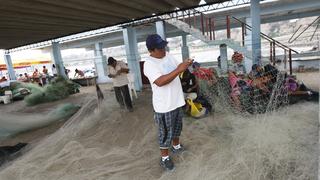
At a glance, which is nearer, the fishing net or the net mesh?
the net mesh

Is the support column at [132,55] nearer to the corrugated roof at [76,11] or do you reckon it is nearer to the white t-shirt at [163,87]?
the corrugated roof at [76,11]

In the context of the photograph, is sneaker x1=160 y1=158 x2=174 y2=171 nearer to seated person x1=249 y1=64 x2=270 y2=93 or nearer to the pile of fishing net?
seated person x1=249 y1=64 x2=270 y2=93

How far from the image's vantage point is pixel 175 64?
9.45 ft

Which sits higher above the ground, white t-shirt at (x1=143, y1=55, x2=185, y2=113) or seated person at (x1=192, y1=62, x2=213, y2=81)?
white t-shirt at (x1=143, y1=55, x2=185, y2=113)

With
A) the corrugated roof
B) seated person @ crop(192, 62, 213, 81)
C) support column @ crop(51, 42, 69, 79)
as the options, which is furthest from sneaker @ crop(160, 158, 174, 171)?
support column @ crop(51, 42, 69, 79)

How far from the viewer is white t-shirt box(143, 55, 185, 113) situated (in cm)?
265

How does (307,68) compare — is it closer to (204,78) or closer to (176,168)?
(204,78)

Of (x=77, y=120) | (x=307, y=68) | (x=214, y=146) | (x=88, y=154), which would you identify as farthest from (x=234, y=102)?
(x=307, y=68)

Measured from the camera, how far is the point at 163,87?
2.68m

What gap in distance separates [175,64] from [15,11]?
4.36 metres

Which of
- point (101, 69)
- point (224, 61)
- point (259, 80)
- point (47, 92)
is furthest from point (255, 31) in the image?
point (101, 69)

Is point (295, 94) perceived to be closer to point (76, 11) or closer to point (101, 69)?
point (76, 11)

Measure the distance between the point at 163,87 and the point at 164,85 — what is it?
0.18 feet

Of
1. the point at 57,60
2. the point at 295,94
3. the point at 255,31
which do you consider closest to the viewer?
the point at 295,94
